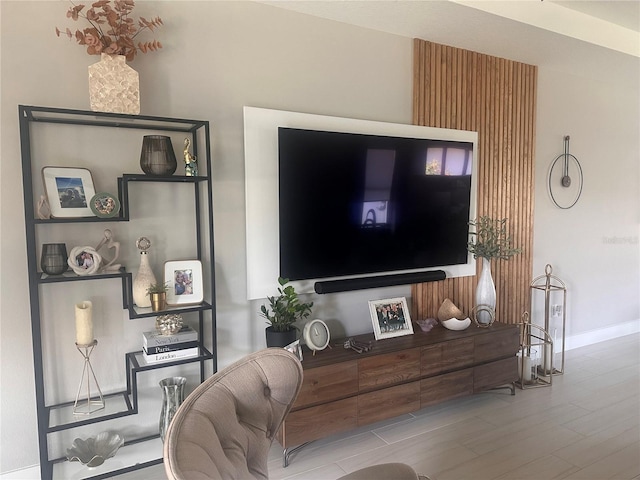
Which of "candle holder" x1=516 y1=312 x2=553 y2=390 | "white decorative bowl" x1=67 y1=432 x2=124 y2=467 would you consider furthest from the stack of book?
"candle holder" x1=516 y1=312 x2=553 y2=390

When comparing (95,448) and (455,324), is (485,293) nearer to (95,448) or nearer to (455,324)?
(455,324)

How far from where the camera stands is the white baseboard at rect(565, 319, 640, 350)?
4.17 metres

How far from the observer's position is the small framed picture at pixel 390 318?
280 cm

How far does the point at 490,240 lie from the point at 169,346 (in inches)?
91.9

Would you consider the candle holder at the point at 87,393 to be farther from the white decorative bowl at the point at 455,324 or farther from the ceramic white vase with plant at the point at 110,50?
the white decorative bowl at the point at 455,324

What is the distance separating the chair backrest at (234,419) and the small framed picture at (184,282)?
3.36 feet

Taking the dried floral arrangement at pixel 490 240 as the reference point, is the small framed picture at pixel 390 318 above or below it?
below

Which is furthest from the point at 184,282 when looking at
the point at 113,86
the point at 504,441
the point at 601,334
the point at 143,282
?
the point at 601,334

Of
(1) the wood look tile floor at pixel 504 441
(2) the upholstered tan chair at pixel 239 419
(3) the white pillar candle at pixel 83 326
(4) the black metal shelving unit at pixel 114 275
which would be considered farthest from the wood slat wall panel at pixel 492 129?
(3) the white pillar candle at pixel 83 326

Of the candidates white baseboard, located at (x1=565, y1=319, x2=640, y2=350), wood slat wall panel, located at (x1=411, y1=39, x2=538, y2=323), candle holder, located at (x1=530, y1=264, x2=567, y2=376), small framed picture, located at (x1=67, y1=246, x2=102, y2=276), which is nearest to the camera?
small framed picture, located at (x1=67, y1=246, x2=102, y2=276)

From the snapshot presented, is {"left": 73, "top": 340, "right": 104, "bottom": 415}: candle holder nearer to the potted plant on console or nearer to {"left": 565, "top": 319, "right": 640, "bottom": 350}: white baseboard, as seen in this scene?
the potted plant on console

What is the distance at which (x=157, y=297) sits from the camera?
2.03 meters

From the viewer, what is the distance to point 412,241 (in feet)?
9.82

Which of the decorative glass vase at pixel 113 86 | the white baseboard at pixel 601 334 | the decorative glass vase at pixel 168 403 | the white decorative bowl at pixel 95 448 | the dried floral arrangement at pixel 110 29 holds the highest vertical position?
the dried floral arrangement at pixel 110 29
